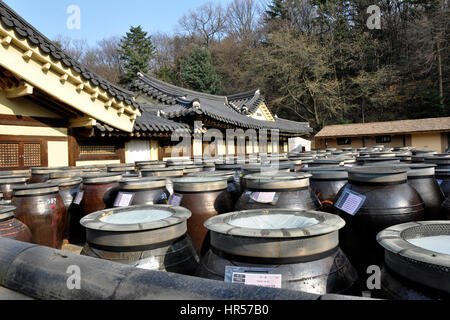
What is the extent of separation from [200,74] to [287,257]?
3440 centimetres

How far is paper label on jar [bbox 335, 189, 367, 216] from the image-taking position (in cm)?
279

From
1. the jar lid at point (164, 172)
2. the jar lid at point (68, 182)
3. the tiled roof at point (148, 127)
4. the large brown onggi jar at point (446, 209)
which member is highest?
the tiled roof at point (148, 127)

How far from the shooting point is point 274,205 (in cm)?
287

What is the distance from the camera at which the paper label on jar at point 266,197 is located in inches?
113

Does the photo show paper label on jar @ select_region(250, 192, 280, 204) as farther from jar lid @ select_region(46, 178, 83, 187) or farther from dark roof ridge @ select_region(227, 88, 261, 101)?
dark roof ridge @ select_region(227, 88, 261, 101)

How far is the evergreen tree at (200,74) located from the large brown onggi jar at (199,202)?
31.6 metres

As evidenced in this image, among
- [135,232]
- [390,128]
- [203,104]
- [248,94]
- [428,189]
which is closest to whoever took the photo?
[135,232]

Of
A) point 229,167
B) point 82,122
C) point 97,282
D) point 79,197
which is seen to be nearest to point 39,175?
point 79,197

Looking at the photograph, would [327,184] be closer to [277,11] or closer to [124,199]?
[124,199]

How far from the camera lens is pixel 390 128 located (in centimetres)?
2578

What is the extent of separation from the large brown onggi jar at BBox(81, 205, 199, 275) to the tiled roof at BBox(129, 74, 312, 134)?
32.2 ft

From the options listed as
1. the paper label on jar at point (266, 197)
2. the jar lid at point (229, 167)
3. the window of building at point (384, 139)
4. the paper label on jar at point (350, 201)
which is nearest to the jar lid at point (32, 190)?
the jar lid at point (229, 167)

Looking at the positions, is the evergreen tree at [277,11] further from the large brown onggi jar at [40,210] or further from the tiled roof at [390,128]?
the large brown onggi jar at [40,210]
